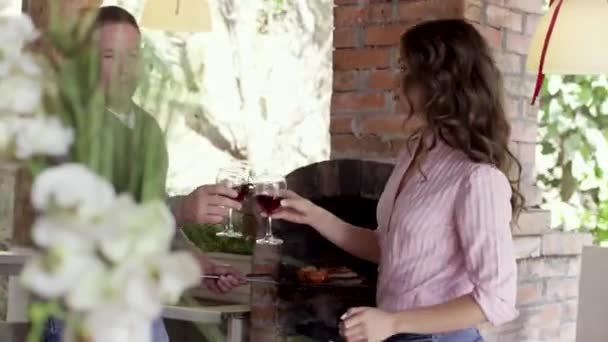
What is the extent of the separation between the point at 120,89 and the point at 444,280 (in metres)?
1.48

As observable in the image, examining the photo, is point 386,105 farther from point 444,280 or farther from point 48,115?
point 48,115

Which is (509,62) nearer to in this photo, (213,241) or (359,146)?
(359,146)

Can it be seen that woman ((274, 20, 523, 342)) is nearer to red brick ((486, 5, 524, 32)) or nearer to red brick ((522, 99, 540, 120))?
red brick ((486, 5, 524, 32))

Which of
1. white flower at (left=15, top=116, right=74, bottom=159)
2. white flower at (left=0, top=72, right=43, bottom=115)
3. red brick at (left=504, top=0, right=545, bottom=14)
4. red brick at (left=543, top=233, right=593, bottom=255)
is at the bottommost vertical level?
red brick at (left=543, top=233, right=593, bottom=255)

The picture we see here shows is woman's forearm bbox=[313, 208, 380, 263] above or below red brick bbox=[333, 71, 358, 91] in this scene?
below

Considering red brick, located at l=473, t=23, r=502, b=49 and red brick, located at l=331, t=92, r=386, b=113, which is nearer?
red brick, located at l=473, t=23, r=502, b=49

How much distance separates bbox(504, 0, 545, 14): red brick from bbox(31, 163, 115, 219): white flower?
2.56 meters

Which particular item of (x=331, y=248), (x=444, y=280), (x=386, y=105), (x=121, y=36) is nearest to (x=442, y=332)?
(x=444, y=280)

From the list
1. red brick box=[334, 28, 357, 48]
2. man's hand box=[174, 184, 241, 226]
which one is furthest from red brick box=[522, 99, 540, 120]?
man's hand box=[174, 184, 241, 226]

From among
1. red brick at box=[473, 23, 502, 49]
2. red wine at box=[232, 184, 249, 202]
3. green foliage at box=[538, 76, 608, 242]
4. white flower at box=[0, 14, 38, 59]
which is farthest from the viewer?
green foliage at box=[538, 76, 608, 242]

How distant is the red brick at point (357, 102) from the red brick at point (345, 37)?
0.49 ft

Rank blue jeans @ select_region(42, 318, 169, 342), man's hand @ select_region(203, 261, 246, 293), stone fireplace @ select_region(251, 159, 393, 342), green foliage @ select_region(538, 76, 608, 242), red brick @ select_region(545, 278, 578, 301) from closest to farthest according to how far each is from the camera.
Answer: blue jeans @ select_region(42, 318, 169, 342) < man's hand @ select_region(203, 261, 246, 293) < stone fireplace @ select_region(251, 159, 393, 342) < red brick @ select_region(545, 278, 578, 301) < green foliage @ select_region(538, 76, 608, 242)

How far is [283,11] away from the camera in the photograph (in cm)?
501

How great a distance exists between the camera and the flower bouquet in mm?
602
